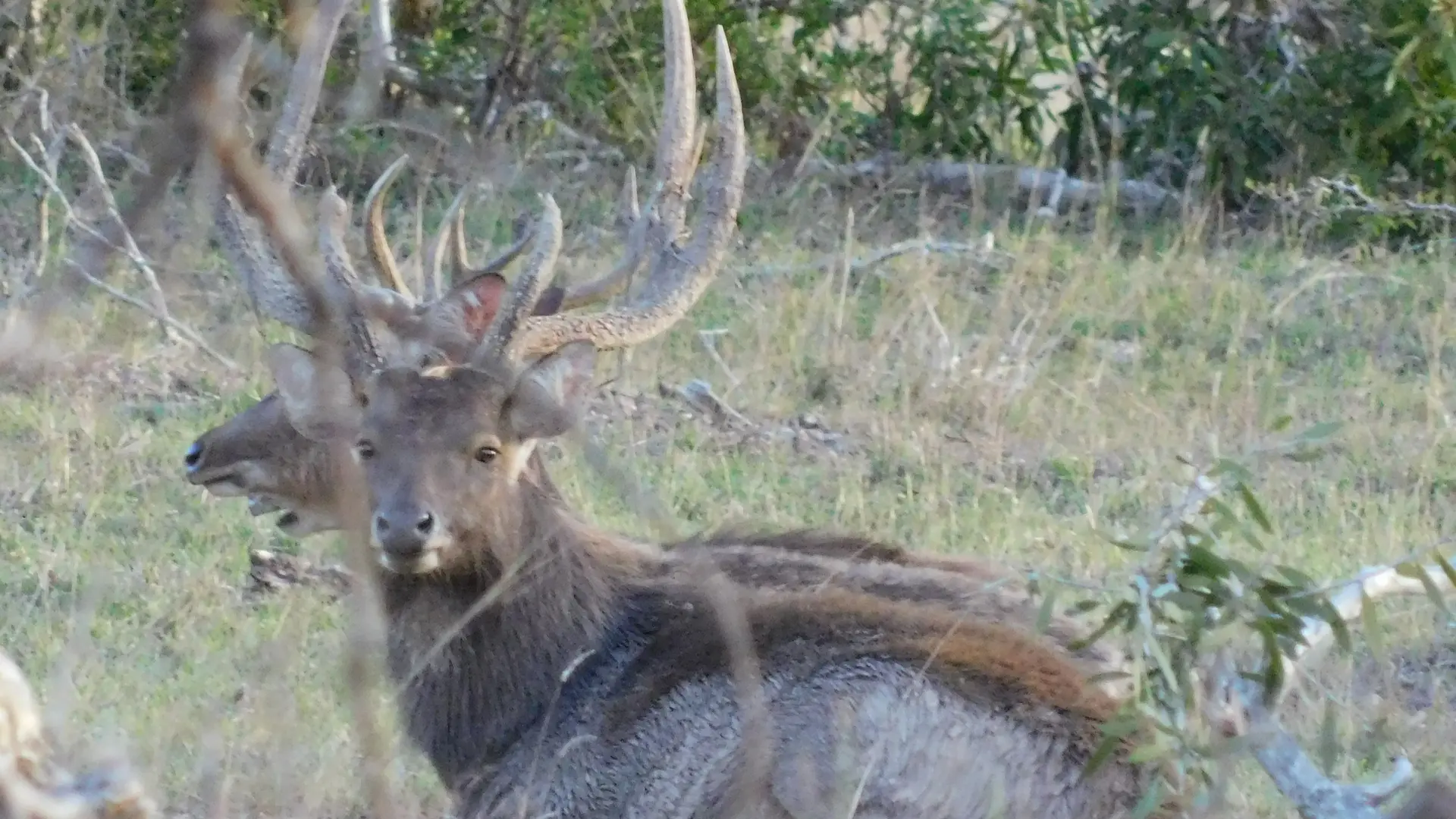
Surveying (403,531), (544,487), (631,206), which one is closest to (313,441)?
(544,487)

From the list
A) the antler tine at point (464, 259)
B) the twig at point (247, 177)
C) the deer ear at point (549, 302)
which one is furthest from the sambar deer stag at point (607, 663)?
the twig at point (247, 177)

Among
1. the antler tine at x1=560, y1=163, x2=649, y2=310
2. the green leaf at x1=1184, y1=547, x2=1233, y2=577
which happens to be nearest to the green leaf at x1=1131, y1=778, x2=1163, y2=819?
the green leaf at x1=1184, y1=547, x2=1233, y2=577

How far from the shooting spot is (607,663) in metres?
5.16

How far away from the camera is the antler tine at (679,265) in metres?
5.87

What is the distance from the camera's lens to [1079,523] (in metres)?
7.20

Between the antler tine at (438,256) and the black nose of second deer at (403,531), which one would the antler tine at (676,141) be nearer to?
the antler tine at (438,256)

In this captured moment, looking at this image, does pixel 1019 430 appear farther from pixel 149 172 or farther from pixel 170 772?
pixel 149 172

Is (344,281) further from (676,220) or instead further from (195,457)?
(676,220)

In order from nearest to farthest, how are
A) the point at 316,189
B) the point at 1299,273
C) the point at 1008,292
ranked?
the point at 1008,292, the point at 1299,273, the point at 316,189

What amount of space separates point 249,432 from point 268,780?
1128 mm

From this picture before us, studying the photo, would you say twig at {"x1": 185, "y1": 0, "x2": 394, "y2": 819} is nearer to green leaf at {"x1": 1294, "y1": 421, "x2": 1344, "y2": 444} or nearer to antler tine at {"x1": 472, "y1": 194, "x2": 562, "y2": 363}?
green leaf at {"x1": 1294, "y1": 421, "x2": 1344, "y2": 444}

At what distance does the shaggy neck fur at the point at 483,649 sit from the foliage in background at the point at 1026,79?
6.17 m

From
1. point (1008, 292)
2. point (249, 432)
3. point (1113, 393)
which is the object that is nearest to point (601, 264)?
point (1008, 292)

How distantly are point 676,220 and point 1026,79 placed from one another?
5.88 metres
